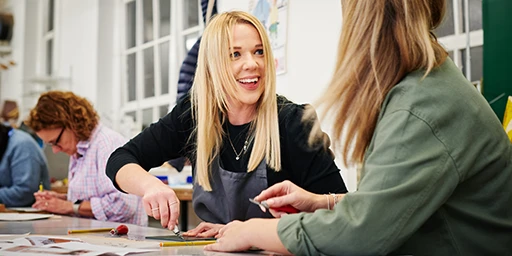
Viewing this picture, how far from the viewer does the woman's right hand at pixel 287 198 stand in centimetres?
126

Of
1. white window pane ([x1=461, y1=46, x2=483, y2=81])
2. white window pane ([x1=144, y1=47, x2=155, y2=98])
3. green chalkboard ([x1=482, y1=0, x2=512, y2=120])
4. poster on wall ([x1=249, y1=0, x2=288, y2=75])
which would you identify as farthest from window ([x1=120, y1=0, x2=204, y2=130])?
green chalkboard ([x1=482, y1=0, x2=512, y2=120])

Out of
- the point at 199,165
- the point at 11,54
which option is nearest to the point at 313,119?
the point at 199,165

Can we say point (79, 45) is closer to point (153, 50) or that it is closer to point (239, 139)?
point (153, 50)

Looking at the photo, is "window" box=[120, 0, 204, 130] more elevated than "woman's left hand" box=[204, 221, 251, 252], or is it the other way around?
"window" box=[120, 0, 204, 130]

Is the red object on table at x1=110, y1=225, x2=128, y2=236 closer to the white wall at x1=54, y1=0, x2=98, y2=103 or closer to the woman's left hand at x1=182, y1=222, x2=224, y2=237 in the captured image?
the woman's left hand at x1=182, y1=222, x2=224, y2=237

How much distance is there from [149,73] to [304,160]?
4.56m

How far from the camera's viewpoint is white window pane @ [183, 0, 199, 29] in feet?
18.0

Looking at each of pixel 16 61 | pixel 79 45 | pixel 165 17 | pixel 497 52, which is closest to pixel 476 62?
pixel 497 52

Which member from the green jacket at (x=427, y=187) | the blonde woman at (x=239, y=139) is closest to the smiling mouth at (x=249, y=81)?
the blonde woman at (x=239, y=139)

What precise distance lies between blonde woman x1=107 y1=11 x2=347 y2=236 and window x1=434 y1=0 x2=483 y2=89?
1141 millimetres

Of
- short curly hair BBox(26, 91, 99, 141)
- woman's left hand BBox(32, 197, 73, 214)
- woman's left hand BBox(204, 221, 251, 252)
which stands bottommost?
woman's left hand BBox(32, 197, 73, 214)

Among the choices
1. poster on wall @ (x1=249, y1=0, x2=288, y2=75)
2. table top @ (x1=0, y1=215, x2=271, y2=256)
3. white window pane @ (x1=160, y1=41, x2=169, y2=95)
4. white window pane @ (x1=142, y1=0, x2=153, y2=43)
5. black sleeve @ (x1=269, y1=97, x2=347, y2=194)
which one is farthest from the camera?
white window pane @ (x1=142, y1=0, x2=153, y2=43)

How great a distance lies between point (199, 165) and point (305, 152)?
335 mm

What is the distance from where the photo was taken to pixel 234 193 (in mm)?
1876
